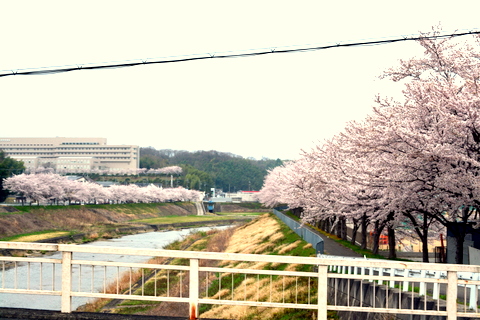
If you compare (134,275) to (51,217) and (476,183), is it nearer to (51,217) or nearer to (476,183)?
(476,183)

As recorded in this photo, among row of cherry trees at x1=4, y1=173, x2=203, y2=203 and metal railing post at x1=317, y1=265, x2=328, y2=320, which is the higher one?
metal railing post at x1=317, y1=265, x2=328, y2=320

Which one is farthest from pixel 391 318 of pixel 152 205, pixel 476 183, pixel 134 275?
pixel 152 205

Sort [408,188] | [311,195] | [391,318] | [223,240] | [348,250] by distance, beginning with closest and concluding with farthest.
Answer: [391,318] → [408,188] → [348,250] → [311,195] → [223,240]

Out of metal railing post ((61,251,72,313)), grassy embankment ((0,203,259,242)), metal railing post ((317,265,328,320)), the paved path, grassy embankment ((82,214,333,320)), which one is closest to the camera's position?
metal railing post ((317,265,328,320))

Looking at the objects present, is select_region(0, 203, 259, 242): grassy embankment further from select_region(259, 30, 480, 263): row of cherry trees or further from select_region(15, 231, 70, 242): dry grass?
select_region(259, 30, 480, 263): row of cherry trees

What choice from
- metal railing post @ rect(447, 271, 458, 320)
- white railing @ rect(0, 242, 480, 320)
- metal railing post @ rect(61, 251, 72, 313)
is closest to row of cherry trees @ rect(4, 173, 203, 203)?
white railing @ rect(0, 242, 480, 320)

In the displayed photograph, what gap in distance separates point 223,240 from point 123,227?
35.9 metres

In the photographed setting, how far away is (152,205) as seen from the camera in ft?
458

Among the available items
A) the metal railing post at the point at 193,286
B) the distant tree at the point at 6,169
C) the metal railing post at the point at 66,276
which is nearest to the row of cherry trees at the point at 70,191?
the distant tree at the point at 6,169

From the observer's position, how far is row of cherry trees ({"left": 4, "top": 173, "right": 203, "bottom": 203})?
3780 inches

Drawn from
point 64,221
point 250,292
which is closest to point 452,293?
point 250,292

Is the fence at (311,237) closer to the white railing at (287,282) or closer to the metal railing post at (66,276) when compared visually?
the white railing at (287,282)

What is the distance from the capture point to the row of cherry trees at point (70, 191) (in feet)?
315

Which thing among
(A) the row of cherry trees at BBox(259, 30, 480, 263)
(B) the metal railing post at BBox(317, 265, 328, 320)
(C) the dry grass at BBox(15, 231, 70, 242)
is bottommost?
(C) the dry grass at BBox(15, 231, 70, 242)
